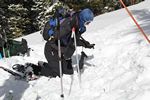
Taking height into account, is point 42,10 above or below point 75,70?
below

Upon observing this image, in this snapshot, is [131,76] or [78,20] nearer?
[131,76]

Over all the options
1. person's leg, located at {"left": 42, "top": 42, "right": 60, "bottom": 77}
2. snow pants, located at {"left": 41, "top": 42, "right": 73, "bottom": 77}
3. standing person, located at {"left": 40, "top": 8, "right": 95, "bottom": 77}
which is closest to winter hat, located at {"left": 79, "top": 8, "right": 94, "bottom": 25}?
standing person, located at {"left": 40, "top": 8, "right": 95, "bottom": 77}

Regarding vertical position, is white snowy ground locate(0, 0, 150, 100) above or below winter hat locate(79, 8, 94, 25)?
below

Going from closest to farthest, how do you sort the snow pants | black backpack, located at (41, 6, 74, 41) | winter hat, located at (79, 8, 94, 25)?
winter hat, located at (79, 8, 94, 25)
black backpack, located at (41, 6, 74, 41)
the snow pants

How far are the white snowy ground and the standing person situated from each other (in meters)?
0.28

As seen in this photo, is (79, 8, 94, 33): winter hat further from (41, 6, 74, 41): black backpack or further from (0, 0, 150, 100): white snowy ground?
(0, 0, 150, 100): white snowy ground

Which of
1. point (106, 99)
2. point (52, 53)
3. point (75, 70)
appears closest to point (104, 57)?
point (75, 70)

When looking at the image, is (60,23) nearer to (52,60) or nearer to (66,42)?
(66,42)

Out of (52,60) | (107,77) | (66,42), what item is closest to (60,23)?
(66,42)

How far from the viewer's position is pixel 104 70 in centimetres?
990

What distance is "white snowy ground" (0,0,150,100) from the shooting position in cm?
771

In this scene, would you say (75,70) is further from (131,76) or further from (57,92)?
(131,76)

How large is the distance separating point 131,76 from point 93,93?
0.97 meters

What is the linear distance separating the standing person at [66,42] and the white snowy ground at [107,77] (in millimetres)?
283
